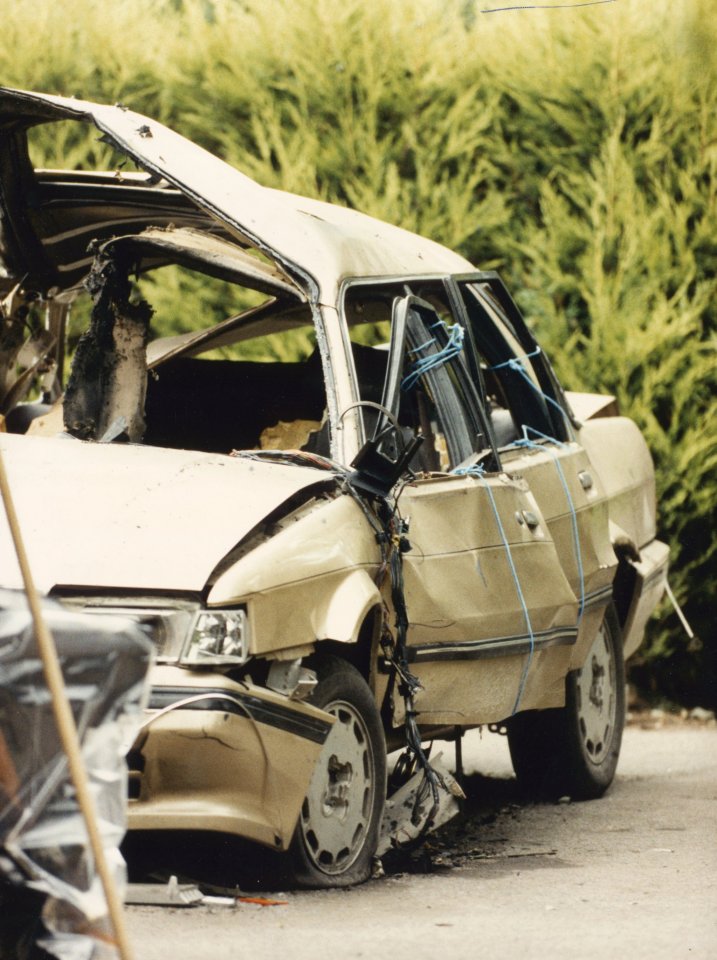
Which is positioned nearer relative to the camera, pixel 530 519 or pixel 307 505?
pixel 307 505

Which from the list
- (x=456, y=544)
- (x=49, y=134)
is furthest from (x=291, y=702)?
(x=49, y=134)

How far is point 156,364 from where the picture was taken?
26.0 feet

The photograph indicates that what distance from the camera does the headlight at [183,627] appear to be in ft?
17.0

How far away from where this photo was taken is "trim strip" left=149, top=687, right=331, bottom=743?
512 centimetres

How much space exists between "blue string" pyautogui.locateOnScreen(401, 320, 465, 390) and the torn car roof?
12.6 inches

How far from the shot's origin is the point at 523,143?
1108 centimetres

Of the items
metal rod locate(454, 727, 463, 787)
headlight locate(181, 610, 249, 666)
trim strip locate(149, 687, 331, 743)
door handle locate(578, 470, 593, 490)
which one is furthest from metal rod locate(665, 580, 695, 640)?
headlight locate(181, 610, 249, 666)

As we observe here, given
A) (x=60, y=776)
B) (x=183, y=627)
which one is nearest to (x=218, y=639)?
(x=183, y=627)

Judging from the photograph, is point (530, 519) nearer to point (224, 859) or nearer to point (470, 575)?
point (470, 575)

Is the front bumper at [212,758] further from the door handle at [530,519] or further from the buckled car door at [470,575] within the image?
the door handle at [530,519]

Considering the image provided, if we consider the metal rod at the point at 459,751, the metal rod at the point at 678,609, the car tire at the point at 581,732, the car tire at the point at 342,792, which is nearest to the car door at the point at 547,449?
the car tire at the point at 581,732

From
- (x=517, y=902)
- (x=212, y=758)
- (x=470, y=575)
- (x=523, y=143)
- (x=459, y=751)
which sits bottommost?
(x=517, y=902)

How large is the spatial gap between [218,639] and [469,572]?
1488 millimetres

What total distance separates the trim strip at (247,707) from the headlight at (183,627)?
0.09 meters
